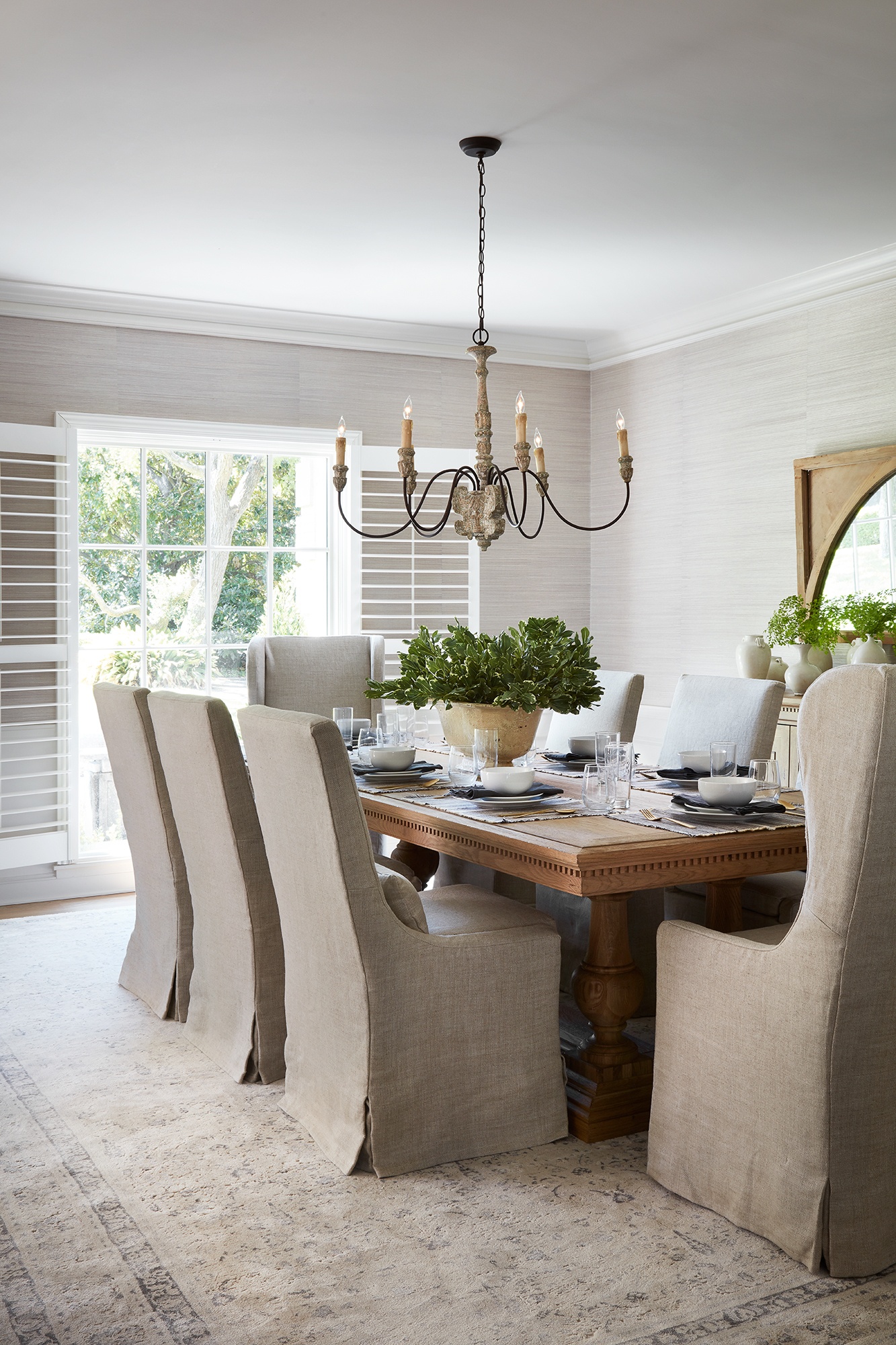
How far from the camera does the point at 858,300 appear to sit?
15.2 ft

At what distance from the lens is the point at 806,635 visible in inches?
183

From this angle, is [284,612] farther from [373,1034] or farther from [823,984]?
[823,984]

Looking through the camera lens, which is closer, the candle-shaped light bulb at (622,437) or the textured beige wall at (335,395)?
the candle-shaped light bulb at (622,437)

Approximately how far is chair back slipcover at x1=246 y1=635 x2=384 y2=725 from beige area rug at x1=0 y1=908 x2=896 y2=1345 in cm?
205

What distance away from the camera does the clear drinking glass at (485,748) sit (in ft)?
10.2

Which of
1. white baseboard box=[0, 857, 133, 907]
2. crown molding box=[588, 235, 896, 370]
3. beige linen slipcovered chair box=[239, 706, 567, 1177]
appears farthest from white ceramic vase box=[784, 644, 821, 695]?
white baseboard box=[0, 857, 133, 907]

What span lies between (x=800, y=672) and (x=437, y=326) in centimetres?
251

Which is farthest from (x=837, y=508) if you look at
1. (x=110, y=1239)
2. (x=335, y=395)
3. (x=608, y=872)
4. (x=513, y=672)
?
(x=110, y=1239)

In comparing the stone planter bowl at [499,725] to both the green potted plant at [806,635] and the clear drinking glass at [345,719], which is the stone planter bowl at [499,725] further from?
the green potted plant at [806,635]

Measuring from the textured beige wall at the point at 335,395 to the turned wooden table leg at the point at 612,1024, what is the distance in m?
3.43

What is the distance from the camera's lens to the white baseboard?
5.07m

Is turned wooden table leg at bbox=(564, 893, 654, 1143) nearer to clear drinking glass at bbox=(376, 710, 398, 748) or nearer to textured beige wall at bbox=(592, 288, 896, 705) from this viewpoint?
clear drinking glass at bbox=(376, 710, 398, 748)

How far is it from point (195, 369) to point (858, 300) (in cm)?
283

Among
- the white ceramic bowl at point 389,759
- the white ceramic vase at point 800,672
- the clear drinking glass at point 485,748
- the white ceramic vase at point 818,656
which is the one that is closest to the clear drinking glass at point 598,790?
the clear drinking glass at point 485,748
